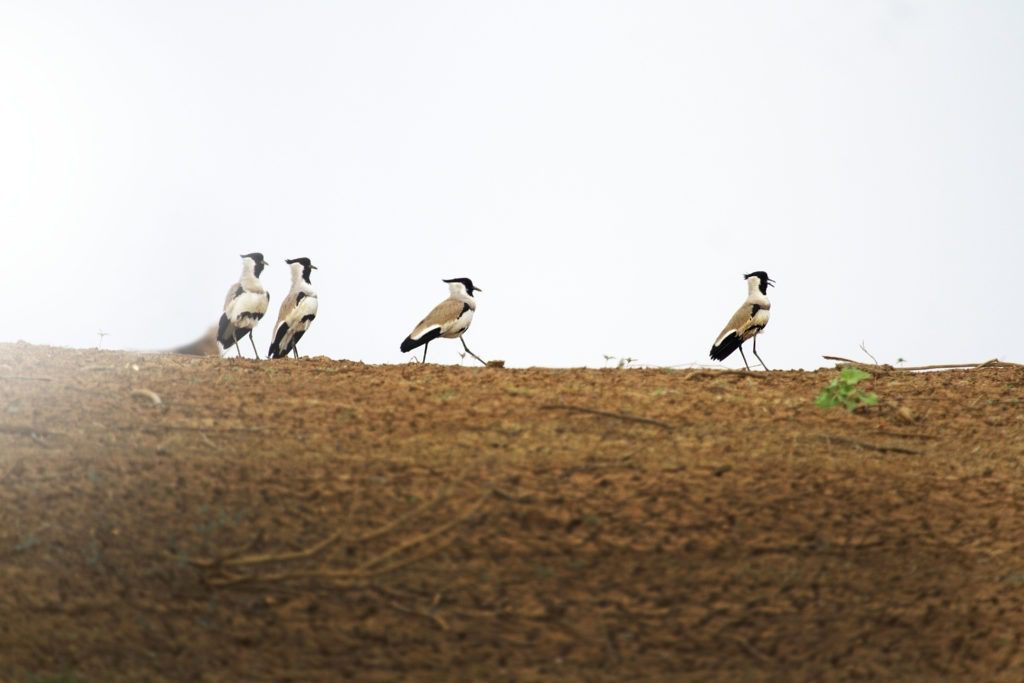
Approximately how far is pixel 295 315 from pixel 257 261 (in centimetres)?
92

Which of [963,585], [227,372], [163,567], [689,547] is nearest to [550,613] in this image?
[689,547]

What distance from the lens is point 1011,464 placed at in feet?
35.1

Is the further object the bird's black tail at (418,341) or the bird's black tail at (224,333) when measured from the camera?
the bird's black tail at (224,333)

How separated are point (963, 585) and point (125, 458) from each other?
629 centimetres

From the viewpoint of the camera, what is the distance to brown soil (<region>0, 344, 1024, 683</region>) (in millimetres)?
7703

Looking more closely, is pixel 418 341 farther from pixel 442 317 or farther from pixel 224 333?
pixel 224 333

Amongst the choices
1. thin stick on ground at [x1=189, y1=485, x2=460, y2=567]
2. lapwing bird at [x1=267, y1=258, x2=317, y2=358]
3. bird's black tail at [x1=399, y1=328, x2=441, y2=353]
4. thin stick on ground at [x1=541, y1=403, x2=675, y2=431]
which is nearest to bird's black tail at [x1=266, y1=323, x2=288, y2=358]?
lapwing bird at [x1=267, y1=258, x2=317, y2=358]

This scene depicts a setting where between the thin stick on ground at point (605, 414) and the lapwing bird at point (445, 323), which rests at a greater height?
the lapwing bird at point (445, 323)

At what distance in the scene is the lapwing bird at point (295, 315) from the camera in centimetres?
1335

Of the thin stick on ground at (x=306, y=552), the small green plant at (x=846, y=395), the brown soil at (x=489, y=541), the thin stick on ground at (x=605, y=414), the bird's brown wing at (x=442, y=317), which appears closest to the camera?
the brown soil at (x=489, y=541)

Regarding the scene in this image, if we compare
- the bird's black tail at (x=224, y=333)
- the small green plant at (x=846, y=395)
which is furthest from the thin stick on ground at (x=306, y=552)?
the bird's black tail at (x=224, y=333)

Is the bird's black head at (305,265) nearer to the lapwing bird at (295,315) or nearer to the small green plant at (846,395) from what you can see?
the lapwing bird at (295,315)

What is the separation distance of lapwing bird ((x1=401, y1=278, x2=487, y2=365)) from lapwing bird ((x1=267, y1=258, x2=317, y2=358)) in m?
1.13

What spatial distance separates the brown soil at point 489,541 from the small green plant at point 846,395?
36 centimetres
